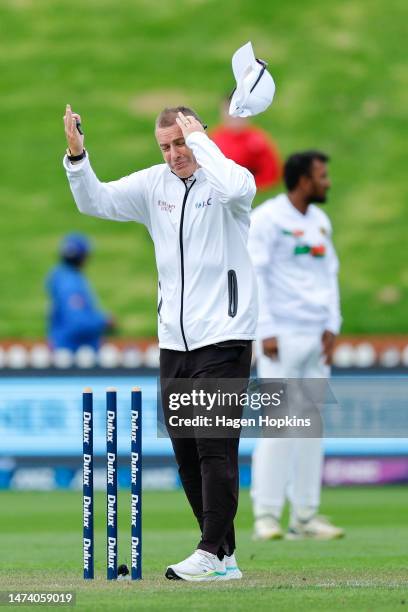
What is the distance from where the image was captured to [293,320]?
10867 millimetres

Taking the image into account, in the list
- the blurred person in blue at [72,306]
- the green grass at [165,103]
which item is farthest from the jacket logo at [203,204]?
the green grass at [165,103]

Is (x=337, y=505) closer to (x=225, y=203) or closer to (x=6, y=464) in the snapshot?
(x=6, y=464)

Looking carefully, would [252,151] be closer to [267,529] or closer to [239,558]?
[267,529]

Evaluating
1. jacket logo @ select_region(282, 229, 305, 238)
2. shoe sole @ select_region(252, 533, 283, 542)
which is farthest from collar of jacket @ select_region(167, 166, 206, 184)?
shoe sole @ select_region(252, 533, 283, 542)

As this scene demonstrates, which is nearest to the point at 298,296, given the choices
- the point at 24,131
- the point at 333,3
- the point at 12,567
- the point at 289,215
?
the point at 289,215

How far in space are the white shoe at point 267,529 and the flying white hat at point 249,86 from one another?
3.59 meters

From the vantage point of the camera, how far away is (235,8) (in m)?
31.8

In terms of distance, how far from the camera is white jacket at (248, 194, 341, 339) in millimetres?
10773

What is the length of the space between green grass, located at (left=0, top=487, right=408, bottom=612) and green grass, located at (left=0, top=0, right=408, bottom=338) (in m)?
10.3

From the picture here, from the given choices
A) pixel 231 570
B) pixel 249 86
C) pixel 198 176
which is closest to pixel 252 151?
pixel 249 86

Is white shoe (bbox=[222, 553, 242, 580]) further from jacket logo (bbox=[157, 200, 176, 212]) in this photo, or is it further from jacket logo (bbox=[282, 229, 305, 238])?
jacket logo (bbox=[282, 229, 305, 238])

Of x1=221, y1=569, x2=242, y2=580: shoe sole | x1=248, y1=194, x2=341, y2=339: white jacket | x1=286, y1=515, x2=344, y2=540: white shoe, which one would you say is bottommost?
x1=286, y1=515, x2=344, y2=540: white shoe

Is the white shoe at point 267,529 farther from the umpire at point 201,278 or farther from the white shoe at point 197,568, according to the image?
the white shoe at point 197,568

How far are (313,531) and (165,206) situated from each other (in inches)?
147
